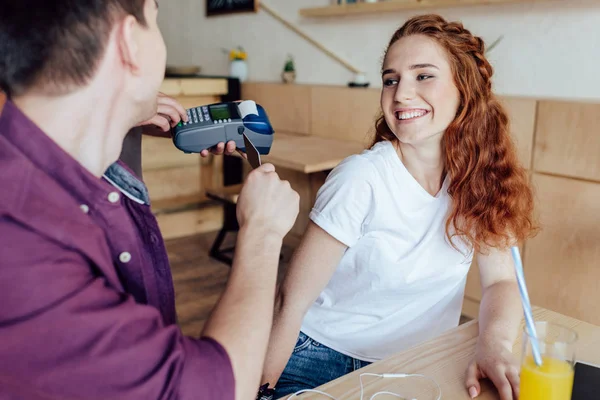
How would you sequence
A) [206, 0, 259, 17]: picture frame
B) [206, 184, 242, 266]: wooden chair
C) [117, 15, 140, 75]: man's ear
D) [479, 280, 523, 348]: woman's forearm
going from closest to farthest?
[117, 15, 140, 75]: man's ear
[479, 280, 523, 348]: woman's forearm
[206, 184, 242, 266]: wooden chair
[206, 0, 259, 17]: picture frame

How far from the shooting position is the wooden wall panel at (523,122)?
8.70 ft

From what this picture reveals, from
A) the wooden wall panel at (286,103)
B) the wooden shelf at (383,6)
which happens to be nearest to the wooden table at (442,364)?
the wooden shelf at (383,6)

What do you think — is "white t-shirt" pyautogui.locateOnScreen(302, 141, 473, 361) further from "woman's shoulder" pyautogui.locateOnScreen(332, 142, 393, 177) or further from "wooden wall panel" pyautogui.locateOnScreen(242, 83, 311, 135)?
"wooden wall panel" pyautogui.locateOnScreen(242, 83, 311, 135)

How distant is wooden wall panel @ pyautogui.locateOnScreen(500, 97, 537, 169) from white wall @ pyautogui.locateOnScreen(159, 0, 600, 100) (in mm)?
141

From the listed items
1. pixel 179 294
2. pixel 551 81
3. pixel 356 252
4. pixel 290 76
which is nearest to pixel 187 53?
pixel 290 76

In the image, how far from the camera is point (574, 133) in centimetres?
250

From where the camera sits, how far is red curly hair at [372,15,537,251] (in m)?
1.36

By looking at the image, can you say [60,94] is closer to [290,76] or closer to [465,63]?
[465,63]

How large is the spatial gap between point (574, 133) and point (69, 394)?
2414mm

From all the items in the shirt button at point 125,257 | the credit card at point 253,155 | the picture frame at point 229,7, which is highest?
the picture frame at point 229,7

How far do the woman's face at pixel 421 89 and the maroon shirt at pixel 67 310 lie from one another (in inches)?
34.8

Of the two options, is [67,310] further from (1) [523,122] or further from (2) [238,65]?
(2) [238,65]

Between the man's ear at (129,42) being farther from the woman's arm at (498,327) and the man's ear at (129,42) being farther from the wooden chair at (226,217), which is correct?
the wooden chair at (226,217)

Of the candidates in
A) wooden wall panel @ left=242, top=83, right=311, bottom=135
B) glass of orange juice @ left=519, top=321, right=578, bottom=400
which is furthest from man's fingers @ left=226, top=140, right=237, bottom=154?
wooden wall panel @ left=242, top=83, right=311, bottom=135
